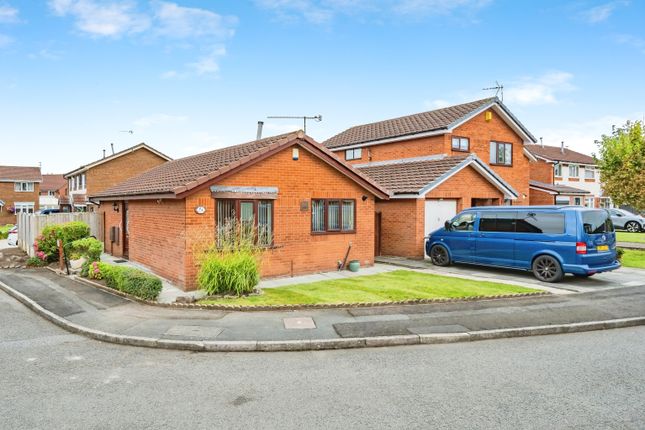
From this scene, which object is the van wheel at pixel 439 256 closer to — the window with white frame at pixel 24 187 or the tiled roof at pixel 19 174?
the tiled roof at pixel 19 174

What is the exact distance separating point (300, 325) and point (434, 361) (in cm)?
263

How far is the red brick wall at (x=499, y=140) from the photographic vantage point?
23.8 meters

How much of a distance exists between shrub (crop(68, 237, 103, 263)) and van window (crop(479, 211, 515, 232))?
12.5 m

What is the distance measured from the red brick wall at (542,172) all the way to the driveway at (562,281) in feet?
76.1

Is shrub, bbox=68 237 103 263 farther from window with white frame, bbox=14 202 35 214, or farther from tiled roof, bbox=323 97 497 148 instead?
window with white frame, bbox=14 202 35 214

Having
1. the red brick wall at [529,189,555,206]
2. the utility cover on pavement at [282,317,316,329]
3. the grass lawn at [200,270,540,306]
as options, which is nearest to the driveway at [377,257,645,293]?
the grass lawn at [200,270,540,306]

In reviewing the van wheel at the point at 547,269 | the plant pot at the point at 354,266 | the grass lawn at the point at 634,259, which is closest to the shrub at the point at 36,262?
the plant pot at the point at 354,266

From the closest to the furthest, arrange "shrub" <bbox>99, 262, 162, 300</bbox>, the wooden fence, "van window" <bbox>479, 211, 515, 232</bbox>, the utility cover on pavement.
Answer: the utility cover on pavement, "shrub" <bbox>99, 262, 162, 300</bbox>, "van window" <bbox>479, 211, 515, 232</bbox>, the wooden fence

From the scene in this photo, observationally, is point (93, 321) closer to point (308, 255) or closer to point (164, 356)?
point (164, 356)

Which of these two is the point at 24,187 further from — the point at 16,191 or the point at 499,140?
the point at 499,140

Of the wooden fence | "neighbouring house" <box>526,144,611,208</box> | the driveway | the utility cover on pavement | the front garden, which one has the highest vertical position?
"neighbouring house" <box>526,144,611,208</box>

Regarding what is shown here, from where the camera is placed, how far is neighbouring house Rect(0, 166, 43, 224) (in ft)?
161

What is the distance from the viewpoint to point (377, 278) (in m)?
13.3

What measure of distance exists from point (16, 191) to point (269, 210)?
4961 centimetres
